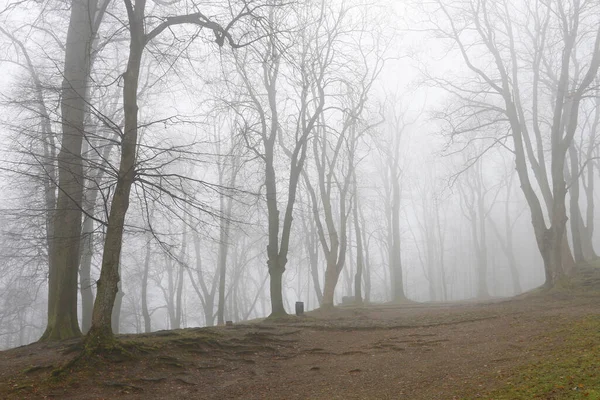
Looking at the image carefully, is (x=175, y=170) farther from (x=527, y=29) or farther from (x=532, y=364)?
(x=532, y=364)

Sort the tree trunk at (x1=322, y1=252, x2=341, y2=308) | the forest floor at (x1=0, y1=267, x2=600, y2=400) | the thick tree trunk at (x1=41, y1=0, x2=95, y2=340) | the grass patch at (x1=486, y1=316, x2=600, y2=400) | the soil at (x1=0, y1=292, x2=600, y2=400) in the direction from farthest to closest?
the tree trunk at (x1=322, y1=252, x2=341, y2=308) → the thick tree trunk at (x1=41, y1=0, x2=95, y2=340) → the soil at (x1=0, y1=292, x2=600, y2=400) → the forest floor at (x1=0, y1=267, x2=600, y2=400) → the grass patch at (x1=486, y1=316, x2=600, y2=400)

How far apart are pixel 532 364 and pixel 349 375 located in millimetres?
2401

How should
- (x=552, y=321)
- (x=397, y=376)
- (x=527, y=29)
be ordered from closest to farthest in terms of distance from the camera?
(x=397, y=376)
(x=552, y=321)
(x=527, y=29)

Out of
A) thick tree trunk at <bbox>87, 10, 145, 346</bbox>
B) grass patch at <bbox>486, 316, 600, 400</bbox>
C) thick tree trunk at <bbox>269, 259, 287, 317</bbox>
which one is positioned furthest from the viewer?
thick tree trunk at <bbox>269, 259, 287, 317</bbox>

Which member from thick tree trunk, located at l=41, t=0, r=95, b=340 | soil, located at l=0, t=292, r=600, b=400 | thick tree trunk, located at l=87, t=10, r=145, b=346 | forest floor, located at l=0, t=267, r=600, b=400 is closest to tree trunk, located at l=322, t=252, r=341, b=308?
soil, located at l=0, t=292, r=600, b=400

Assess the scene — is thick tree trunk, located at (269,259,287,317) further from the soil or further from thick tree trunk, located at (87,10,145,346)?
thick tree trunk, located at (87,10,145,346)

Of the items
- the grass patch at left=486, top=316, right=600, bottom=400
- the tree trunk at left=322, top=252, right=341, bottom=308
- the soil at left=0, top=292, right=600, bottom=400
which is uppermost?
the tree trunk at left=322, top=252, right=341, bottom=308

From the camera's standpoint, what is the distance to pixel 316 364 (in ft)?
23.4

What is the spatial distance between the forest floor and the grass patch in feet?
0.04

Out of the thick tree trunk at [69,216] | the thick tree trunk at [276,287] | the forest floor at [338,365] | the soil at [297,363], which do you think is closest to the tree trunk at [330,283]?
the thick tree trunk at [276,287]

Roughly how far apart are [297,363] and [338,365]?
780 mm

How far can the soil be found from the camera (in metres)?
5.10

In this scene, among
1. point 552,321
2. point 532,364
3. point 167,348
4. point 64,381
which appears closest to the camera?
point 532,364

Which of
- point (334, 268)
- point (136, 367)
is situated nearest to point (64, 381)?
point (136, 367)
